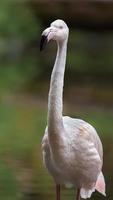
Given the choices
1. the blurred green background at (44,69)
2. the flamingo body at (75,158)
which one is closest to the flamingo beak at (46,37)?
the flamingo body at (75,158)

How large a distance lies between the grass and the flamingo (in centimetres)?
134

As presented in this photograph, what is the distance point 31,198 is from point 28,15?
7.94 metres

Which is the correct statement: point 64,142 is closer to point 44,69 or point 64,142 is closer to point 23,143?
point 23,143

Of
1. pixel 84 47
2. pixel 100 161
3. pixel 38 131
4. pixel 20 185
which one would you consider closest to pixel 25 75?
pixel 84 47

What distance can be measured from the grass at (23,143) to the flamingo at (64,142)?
1.34m

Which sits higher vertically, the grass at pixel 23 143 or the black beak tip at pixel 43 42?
the black beak tip at pixel 43 42

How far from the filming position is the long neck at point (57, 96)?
5887 millimetres

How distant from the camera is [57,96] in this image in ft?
19.3

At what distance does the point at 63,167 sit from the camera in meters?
6.11

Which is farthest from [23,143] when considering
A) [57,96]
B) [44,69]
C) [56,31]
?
[44,69]

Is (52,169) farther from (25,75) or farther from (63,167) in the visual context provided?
(25,75)

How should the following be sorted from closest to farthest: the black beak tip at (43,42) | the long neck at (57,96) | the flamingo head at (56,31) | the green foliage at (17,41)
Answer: the black beak tip at (43,42), the flamingo head at (56,31), the long neck at (57,96), the green foliage at (17,41)

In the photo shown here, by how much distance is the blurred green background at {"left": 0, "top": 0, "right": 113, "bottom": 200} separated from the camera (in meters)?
11.6

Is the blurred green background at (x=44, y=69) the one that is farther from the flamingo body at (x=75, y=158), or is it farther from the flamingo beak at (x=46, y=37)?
the flamingo beak at (x=46, y=37)
